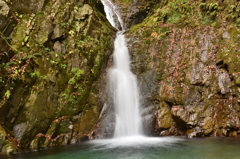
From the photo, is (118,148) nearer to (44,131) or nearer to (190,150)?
(190,150)

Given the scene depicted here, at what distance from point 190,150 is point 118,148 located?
2657mm

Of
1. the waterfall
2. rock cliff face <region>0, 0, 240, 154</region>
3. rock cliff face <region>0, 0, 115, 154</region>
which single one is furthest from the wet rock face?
rock cliff face <region>0, 0, 115, 154</region>

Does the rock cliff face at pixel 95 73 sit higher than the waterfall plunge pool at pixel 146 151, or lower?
higher

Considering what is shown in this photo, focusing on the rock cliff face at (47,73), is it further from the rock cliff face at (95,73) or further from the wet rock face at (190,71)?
the wet rock face at (190,71)

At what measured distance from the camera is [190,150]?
586 cm

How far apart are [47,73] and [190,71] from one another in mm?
7439

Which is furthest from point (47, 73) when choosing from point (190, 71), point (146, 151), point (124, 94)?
point (190, 71)

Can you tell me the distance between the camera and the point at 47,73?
771cm

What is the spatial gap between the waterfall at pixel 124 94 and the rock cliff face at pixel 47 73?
1.10 m

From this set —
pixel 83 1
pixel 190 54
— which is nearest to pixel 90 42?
pixel 83 1

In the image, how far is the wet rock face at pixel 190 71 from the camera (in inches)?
319

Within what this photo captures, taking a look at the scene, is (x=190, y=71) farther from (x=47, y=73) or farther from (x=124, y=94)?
(x=47, y=73)

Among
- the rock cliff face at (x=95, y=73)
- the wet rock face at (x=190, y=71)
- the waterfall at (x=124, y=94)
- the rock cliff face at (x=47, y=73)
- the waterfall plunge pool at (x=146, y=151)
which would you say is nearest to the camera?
the waterfall plunge pool at (x=146, y=151)

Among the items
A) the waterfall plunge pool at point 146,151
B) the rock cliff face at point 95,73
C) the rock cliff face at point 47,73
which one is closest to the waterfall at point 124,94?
the rock cliff face at point 95,73
